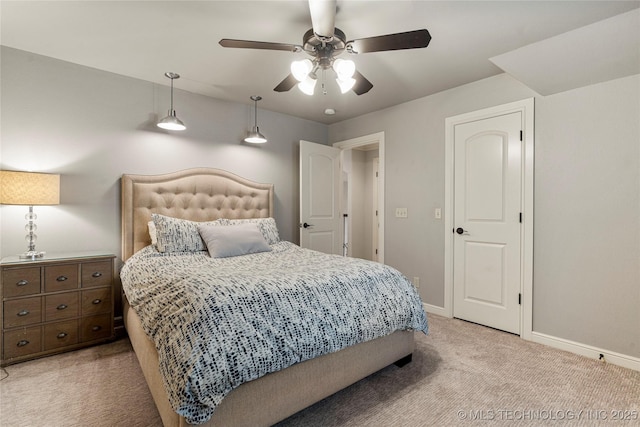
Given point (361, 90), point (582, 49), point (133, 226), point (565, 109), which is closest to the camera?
point (582, 49)

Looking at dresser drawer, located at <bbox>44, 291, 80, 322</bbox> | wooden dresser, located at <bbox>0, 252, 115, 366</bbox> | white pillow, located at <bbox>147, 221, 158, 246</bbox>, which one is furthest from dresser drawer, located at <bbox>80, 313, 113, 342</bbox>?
white pillow, located at <bbox>147, 221, 158, 246</bbox>

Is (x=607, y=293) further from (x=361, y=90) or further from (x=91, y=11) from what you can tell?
Result: (x=91, y=11)

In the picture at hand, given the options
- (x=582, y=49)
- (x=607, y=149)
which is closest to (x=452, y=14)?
(x=582, y=49)

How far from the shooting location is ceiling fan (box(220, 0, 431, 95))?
5.24 ft

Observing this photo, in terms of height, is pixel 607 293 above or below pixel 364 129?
below

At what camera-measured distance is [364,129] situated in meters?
4.11

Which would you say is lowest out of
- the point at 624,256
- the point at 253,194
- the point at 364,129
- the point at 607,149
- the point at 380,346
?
the point at 380,346

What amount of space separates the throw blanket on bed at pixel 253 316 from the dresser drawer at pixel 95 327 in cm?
65

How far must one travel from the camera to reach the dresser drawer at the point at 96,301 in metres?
2.50

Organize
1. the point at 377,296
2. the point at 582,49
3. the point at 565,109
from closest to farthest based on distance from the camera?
1. the point at 377,296
2. the point at 582,49
3. the point at 565,109

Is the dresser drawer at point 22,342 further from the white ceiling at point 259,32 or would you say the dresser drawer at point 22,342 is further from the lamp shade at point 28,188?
the white ceiling at point 259,32

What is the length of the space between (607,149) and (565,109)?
447 millimetres

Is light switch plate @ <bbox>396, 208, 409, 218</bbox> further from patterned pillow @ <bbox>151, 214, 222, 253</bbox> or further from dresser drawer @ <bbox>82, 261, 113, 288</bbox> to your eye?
dresser drawer @ <bbox>82, 261, 113, 288</bbox>

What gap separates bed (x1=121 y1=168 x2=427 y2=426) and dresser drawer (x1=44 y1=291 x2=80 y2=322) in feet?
1.18
